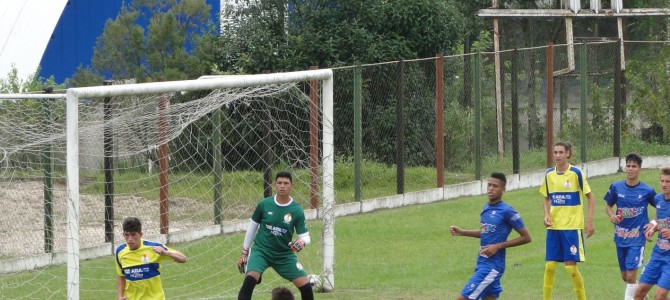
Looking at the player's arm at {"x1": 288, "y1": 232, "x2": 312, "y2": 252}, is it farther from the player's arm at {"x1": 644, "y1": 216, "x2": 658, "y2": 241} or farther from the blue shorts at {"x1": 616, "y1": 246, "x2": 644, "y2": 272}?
the blue shorts at {"x1": 616, "y1": 246, "x2": 644, "y2": 272}

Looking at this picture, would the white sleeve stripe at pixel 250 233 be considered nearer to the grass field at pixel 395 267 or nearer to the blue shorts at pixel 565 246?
the grass field at pixel 395 267

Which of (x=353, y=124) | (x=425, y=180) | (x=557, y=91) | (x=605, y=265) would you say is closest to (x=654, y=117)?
(x=557, y=91)

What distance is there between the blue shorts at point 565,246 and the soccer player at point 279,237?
2.62 meters

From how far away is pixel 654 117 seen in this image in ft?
81.9

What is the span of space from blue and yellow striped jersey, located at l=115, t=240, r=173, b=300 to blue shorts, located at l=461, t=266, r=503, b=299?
8.88 feet

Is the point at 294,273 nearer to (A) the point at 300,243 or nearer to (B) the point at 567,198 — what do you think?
(A) the point at 300,243

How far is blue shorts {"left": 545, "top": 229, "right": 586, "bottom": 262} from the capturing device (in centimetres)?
1227

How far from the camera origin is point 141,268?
392 inches

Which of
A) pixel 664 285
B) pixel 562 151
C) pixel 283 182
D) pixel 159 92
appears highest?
pixel 159 92

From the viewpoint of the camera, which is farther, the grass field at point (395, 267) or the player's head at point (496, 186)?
the grass field at point (395, 267)

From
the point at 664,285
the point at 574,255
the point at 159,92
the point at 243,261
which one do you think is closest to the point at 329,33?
the point at 159,92

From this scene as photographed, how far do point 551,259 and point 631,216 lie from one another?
3.01 ft

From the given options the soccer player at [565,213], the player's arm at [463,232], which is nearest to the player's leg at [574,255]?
the soccer player at [565,213]

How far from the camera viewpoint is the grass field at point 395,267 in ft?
44.7
